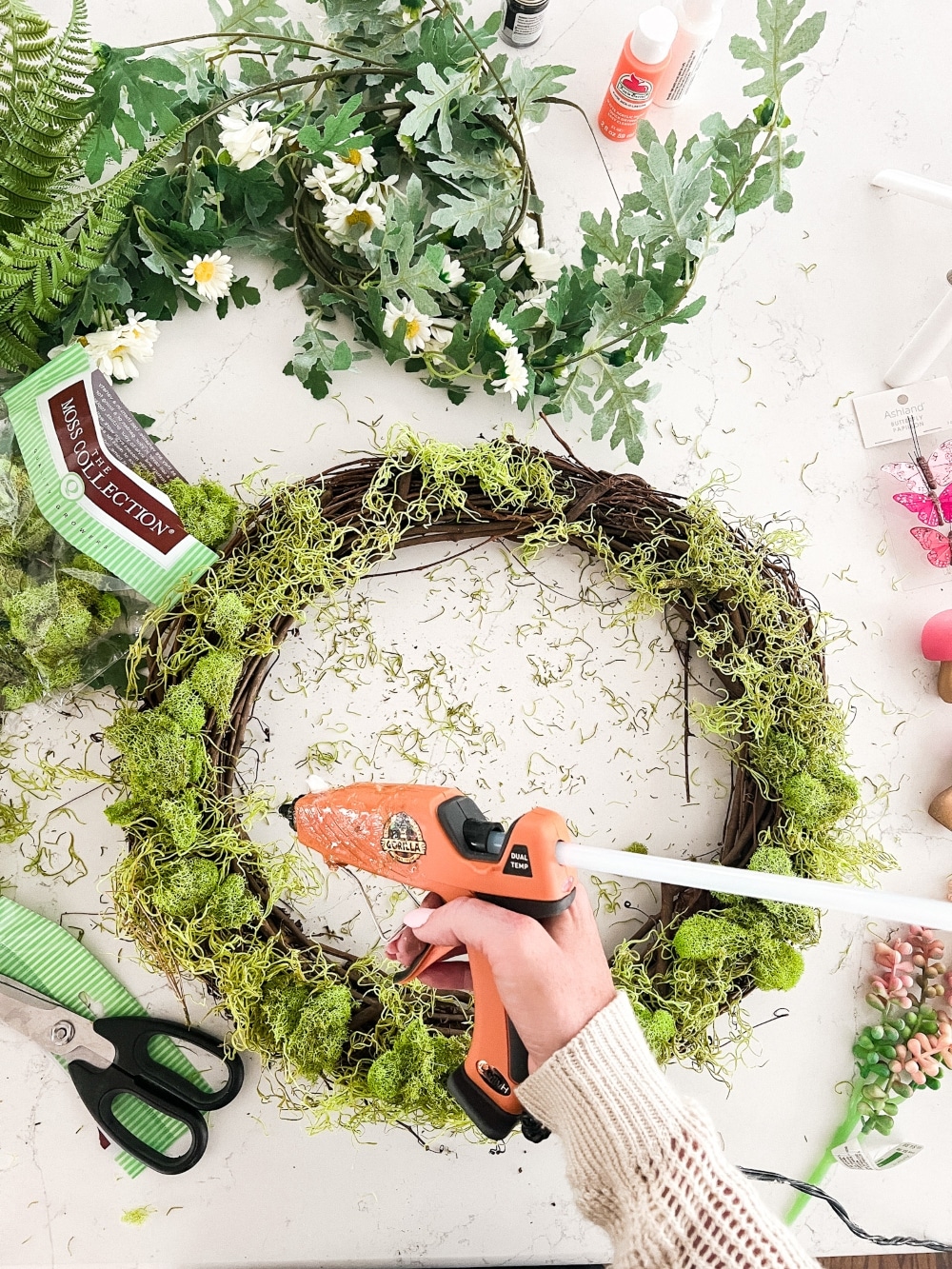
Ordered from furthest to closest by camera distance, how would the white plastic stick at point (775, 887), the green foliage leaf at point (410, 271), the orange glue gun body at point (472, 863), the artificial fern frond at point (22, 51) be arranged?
1. the green foliage leaf at point (410, 271)
2. the artificial fern frond at point (22, 51)
3. the orange glue gun body at point (472, 863)
4. the white plastic stick at point (775, 887)

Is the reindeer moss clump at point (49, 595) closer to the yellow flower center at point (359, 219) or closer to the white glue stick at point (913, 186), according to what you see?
the yellow flower center at point (359, 219)

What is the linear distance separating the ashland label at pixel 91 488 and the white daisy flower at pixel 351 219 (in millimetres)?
344

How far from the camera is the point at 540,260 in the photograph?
1.15 meters

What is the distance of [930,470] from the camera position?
4.01ft

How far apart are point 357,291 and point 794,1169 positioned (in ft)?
4.32

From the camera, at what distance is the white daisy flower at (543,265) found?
115 centimetres

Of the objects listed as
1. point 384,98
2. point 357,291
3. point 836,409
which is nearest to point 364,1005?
point 357,291

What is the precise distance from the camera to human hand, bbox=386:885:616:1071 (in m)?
0.80

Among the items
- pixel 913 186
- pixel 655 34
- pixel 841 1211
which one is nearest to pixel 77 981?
pixel 841 1211

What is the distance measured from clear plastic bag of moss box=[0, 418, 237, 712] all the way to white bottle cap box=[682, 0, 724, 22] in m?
0.84

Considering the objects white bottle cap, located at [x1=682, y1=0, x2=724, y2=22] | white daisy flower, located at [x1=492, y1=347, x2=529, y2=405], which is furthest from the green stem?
white bottle cap, located at [x1=682, y1=0, x2=724, y2=22]

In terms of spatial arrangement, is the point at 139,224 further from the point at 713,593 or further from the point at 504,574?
the point at 713,593

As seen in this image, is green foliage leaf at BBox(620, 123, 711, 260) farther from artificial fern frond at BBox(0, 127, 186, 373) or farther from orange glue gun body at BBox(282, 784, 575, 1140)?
orange glue gun body at BBox(282, 784, 575, 1140)

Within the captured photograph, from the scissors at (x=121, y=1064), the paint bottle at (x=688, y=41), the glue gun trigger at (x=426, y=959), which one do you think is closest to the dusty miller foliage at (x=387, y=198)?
the paint bottle at (x=688, y=41)
